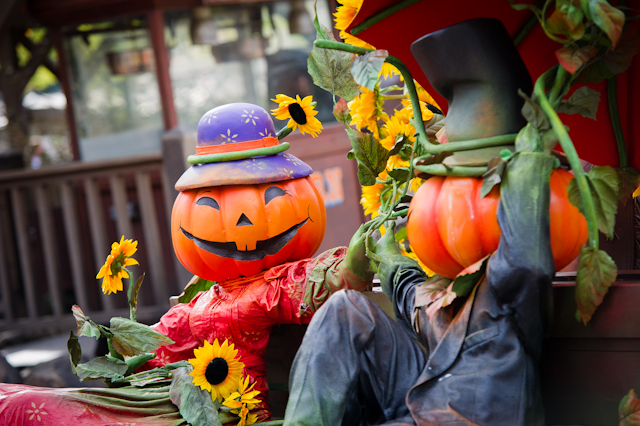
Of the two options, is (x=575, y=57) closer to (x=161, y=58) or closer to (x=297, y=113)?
(x=297, y=113)

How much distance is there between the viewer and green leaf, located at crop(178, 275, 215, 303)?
2101 mm

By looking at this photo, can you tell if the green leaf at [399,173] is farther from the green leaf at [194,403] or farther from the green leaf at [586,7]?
the green leaf at [194,403]

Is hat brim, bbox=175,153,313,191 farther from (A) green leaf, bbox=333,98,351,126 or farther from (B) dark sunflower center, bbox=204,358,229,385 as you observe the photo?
(B) dark sunflower center, bbox=204,358,229,385

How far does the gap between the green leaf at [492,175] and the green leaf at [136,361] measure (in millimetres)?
1178

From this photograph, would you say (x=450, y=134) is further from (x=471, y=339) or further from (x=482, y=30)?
(x=471, y=339)

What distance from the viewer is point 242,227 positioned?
69.9 inches

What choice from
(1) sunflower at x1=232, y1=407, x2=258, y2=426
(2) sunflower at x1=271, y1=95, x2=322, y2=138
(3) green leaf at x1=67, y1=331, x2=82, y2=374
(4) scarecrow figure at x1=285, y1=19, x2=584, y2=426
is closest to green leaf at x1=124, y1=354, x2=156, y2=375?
(3) green leaf at x1=67, y1=331, x2=82, y2=374

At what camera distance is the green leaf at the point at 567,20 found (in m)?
1.08

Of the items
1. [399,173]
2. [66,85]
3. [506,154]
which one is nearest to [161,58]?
[66,85]

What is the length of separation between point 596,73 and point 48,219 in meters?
4.24

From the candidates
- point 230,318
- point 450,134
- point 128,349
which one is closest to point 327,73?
point 450,134

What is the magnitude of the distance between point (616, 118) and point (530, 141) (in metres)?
0.43

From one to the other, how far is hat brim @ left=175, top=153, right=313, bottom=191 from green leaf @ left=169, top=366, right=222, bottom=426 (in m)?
0.56

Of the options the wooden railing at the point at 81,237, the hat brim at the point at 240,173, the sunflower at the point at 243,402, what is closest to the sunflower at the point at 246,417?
the sunflower at the point at 243,402
